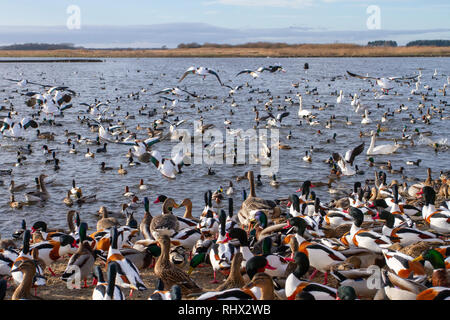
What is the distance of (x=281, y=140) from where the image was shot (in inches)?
1145

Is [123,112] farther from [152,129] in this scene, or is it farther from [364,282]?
[364,282]

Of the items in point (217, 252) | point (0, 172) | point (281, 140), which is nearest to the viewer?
point (217, 252)

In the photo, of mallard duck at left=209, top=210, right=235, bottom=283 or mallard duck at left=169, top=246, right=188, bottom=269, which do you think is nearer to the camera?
mallard duck at left=209, top=210, right=235, bottom=283

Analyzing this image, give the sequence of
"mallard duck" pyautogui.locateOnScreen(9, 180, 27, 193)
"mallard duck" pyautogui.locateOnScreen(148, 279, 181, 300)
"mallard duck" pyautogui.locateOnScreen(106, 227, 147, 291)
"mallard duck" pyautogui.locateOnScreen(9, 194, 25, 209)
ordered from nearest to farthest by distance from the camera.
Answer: "mallard duck" pyautogui.locateOnScreen(148, 279, 181, 300), "mallard duck" pyautogui.locateOnScreen(106, 227, 147, 291), "mallard duck" pyautogui.locateOnScreen(9, 194, 25, 209), "mallard duck" pyautogui.locateOnScreen(9, 180, 27, 193)

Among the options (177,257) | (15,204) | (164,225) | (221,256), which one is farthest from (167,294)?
(15,204)

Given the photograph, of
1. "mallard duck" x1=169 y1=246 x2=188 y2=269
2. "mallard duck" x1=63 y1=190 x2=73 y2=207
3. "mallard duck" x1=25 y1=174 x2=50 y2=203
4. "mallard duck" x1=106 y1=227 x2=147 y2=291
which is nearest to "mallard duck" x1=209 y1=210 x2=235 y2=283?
"mallard duck" x1=169 y1=246 x2=188 y2=269

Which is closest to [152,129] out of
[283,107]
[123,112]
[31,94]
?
[31,94]

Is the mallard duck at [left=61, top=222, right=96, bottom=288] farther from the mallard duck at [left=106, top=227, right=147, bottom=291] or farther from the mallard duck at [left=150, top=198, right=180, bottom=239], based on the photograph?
the mallard duck at [left=150, top=198, right=180, bottom=239]

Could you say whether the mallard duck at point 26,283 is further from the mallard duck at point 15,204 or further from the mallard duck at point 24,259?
the mallard duck at point 15,204

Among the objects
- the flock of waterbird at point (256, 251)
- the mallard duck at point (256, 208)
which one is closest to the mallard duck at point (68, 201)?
the flock of waterbird at point (256, 251)

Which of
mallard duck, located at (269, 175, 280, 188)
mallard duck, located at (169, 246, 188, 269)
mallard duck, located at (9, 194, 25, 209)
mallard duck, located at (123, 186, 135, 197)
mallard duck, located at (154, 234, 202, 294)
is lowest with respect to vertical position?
mallard duck, located at (9, 194, 25, 209)

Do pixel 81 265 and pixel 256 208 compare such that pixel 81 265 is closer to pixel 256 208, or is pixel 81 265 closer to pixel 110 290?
pixel 110 290

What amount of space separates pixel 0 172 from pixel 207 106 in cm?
2512

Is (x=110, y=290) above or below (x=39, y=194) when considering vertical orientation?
above
